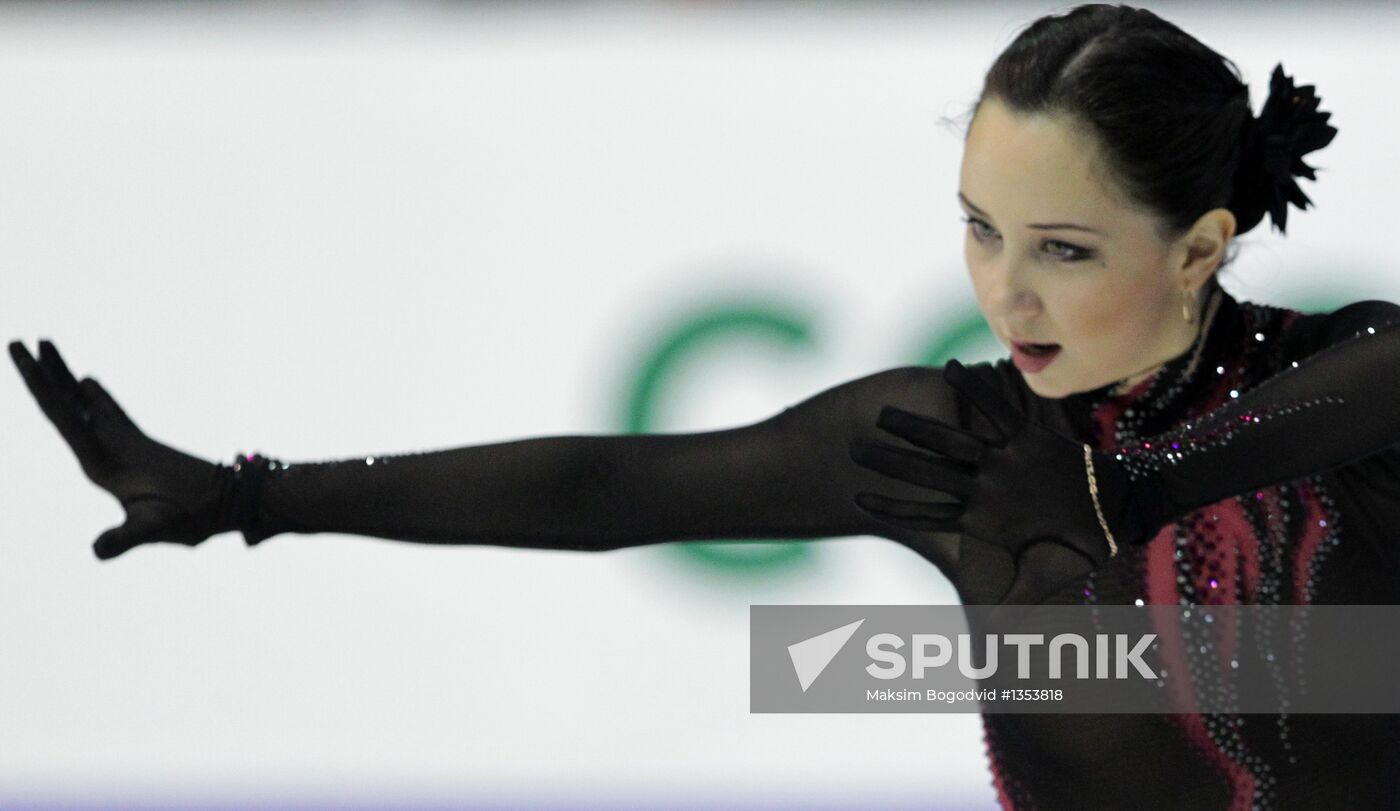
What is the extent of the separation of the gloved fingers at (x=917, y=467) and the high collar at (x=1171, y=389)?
422 mm

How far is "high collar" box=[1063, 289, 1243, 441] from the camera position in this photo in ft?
5.08

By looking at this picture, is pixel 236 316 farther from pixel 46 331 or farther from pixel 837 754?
pixel 837 754

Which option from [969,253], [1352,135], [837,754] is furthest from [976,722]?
[969,253]

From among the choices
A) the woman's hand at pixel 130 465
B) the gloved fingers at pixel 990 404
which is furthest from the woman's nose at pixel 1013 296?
the woman's hand at pixel 130 465

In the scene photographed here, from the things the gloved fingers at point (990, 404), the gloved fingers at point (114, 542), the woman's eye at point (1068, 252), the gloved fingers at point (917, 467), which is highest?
the woman's eye at point (1068, 252)

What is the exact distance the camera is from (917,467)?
117cm

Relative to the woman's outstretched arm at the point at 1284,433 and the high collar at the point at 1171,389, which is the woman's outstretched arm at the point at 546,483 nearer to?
the high collar at the point at 1171,389

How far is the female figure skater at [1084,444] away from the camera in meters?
1.43

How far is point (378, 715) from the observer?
253 centimetres

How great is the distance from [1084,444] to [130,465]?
0.81 meters

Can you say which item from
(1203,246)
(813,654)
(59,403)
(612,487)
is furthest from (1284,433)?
(59,403)
